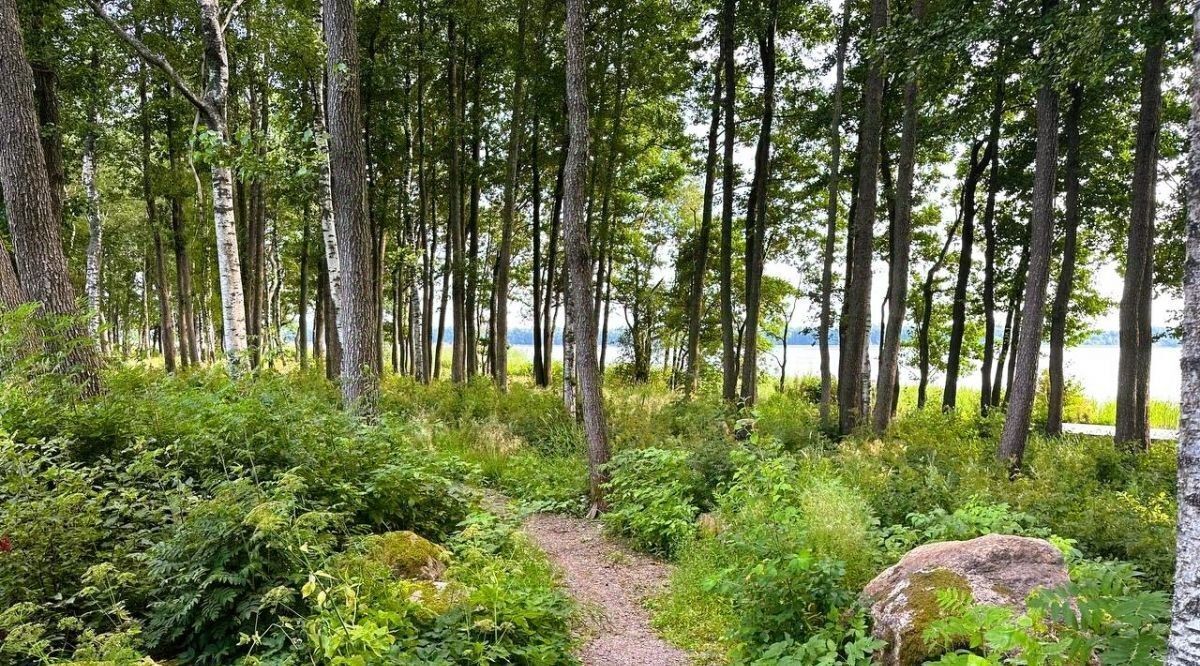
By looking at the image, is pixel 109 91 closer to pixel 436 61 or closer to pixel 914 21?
pixel 436 61

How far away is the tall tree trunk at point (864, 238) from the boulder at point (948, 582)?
7.97m

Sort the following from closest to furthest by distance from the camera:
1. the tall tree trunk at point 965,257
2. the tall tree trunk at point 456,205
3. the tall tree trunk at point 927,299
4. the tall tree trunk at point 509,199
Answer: the tall tree trunk at point 509,199 < the tall tree trunk at point 456,205 < the tall tree trunk at point 965,257 < the tall tree trunk at point 927,299

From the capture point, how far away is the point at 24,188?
21.7 ft

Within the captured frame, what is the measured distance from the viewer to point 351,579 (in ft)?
10.6

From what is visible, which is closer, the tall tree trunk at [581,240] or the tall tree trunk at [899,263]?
the tall tree trunk at [581,240]

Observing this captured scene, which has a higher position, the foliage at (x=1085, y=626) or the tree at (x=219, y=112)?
the tree at (x=219, y=112)

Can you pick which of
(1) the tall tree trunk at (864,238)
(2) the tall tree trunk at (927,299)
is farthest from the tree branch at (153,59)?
(2) the tall tree trunk at (927,299)

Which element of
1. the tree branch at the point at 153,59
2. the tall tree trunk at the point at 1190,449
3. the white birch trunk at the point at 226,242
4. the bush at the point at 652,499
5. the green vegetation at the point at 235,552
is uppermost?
the tree branch at the point at 153,59

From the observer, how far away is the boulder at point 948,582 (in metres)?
3.57

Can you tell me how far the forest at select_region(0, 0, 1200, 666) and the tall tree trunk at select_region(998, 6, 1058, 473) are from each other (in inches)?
2.1

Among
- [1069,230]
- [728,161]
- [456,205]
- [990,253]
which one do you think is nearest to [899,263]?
[1069,230]

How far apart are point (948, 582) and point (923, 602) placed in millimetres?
247

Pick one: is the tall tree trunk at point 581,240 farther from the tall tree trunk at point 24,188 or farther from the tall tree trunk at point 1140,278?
the tall tree trunk at point 1140,278

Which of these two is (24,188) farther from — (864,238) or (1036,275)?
(1036,275)
